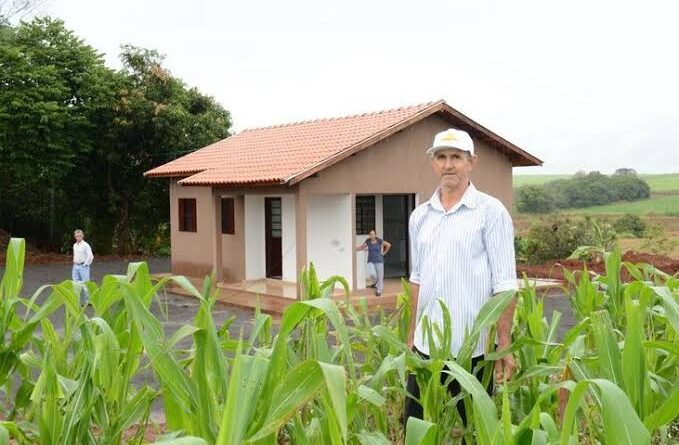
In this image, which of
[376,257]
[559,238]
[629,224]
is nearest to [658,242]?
[629,224]

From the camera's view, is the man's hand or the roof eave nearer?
the man's hand

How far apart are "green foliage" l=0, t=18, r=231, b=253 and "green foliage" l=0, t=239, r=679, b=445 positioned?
65.3ft

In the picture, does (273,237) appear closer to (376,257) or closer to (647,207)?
(376,257)

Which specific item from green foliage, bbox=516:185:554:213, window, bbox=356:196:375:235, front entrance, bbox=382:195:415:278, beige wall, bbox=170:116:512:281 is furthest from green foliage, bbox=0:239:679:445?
green foliage, bbox=516:185:554:213

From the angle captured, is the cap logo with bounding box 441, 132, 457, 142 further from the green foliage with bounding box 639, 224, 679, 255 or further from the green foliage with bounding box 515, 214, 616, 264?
the green foliage with bounding box 639, 224, 679, 255

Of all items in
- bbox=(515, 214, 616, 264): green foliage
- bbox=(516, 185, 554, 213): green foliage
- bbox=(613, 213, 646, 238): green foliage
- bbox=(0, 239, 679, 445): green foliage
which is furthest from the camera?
bbox=(516, 185, 554, 213): green foliage

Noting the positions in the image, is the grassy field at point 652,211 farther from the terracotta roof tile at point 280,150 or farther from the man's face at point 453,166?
the man's face at point 453,166

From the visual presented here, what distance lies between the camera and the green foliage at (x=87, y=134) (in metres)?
21.5

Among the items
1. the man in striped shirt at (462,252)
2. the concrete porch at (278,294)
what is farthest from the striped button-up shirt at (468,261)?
the concrete porch at (278,294)

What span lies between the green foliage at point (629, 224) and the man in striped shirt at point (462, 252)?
19.9 metres

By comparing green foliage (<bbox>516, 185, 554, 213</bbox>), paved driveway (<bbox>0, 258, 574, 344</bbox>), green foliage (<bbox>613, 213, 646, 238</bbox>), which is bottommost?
paved driveway (<bbox>0, 258, 574, 344</bbox>)

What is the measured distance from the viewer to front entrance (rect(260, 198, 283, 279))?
603 inches

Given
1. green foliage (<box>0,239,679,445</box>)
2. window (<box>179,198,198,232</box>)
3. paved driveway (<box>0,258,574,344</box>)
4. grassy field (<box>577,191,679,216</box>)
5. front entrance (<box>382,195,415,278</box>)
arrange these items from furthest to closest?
grassy field (<box>577,191,679,216</box>)
window (<box>179,198,198,232</box>)
front entrance (<box>382,195,415,278</box>)
paved driveway (<box>0,258,574,344</box>)
green foliage (<box>0,239,679,445</box>)

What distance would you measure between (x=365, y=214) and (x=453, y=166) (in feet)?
39.3
